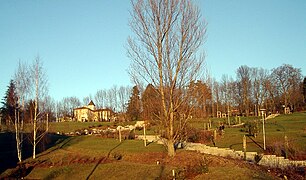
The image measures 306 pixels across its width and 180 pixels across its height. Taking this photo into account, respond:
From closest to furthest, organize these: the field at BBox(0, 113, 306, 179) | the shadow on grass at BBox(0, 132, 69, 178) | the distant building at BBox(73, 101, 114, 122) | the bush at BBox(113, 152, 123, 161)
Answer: the field at BBox(0, 113, 306, 179), the shadow on grass at BBox(0, 132, 69, 178), the bush at BBox(113, 152, 123, 161), the distant building at BBox(73, 101, 114, 122)

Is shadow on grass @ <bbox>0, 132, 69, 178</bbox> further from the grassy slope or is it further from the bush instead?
the bush

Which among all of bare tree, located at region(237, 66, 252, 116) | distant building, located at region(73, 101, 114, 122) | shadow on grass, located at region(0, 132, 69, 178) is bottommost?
shadow on grass, located at region(0, 132, 69, 178)

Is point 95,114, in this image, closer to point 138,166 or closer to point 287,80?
point 287,80

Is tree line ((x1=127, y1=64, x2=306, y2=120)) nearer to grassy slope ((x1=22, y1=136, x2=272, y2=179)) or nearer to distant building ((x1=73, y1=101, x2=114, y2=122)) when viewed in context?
distant building ((x1=73, y1=101, x2=114, y2=122))

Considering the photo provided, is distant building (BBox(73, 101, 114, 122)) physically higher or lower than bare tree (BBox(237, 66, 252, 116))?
lower

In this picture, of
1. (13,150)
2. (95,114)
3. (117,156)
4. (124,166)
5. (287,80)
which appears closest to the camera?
(124,166)

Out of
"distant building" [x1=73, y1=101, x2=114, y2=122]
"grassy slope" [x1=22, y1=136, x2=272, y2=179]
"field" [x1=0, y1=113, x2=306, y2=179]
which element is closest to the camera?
"field" [x1=0, y1=113, x2=306, y2=179]

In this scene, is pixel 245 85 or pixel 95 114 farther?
pixel 95 114

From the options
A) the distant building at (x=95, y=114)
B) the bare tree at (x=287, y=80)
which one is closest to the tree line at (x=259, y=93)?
the bare tree at (x=287, y=80)

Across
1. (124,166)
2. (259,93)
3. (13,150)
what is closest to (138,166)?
(124,166)

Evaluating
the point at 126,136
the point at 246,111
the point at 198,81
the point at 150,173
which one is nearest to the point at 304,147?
the point at 198,81

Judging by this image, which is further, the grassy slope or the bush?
the bush

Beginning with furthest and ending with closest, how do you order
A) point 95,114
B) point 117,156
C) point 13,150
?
point 95,114 < point 13,150 < point 117,156

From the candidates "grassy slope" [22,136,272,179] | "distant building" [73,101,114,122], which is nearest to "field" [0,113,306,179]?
"grassy slope" [22,136,272,179]
